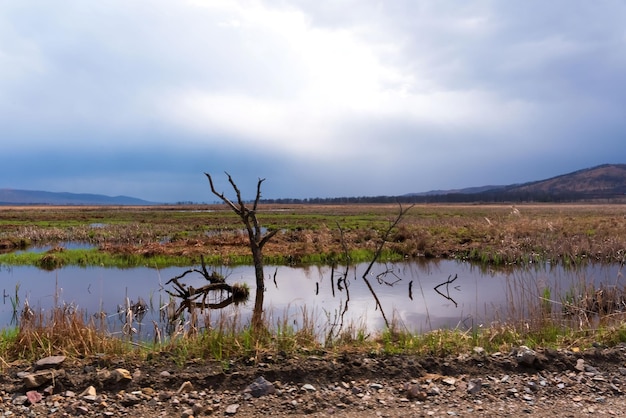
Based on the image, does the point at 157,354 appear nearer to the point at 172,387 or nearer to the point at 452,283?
the point at 172,387

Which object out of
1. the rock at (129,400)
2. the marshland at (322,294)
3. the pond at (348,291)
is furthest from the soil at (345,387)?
the pond at (348,291)

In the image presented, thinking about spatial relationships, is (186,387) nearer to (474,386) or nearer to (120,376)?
(120,376)

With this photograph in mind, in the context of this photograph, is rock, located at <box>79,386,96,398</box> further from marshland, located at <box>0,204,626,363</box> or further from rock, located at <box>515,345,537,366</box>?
rock, located at <box>515,345,537,366</box>

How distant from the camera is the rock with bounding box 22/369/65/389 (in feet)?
18.2

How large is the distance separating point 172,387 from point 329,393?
1.87 m

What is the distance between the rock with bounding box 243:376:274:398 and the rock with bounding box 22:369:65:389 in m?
2.26

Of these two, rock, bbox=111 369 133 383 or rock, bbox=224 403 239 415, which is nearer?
rock, bbox=224 403 239 415

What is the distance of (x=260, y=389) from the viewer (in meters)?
5.59

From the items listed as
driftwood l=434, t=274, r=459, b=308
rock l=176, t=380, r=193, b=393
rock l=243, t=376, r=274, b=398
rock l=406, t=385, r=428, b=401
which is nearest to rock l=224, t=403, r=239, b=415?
rock l=243, t=376, r=274, b=398

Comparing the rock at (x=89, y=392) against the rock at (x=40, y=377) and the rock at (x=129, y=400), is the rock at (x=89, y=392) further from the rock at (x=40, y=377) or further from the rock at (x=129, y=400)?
the rock at (x=40, y=377)

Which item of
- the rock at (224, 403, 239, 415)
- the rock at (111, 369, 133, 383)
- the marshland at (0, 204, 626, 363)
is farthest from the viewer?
the marshland at (0, 204, 626, 363)

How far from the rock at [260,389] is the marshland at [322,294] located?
1011mm

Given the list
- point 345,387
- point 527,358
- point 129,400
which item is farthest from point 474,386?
point 129,400

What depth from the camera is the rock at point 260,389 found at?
5.57 meters
